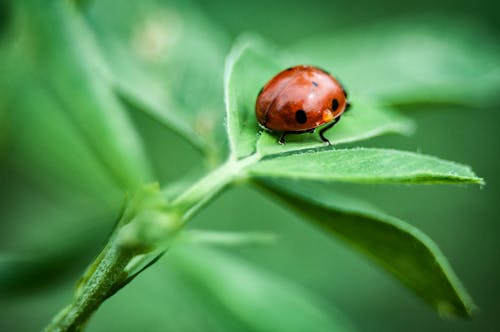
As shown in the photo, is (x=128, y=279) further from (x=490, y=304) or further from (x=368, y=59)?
(x=490, y=304)

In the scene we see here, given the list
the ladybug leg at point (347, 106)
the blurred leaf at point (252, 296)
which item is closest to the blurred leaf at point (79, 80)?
the blurred leaf at point (252, 296)

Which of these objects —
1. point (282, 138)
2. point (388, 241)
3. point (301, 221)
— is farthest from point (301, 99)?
point (301, 221)

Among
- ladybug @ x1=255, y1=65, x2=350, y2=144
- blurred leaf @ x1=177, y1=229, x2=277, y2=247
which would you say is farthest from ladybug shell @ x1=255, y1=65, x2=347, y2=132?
blurred leaf @ x1=177, y1=229, x2=277, y2=247

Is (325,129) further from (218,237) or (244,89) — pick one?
(218,237)

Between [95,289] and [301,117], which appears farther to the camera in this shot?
[301,117]

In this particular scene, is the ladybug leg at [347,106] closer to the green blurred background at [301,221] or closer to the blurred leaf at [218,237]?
the blurred leaf at [218,237]

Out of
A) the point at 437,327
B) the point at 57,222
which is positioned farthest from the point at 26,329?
the point at 437,327
